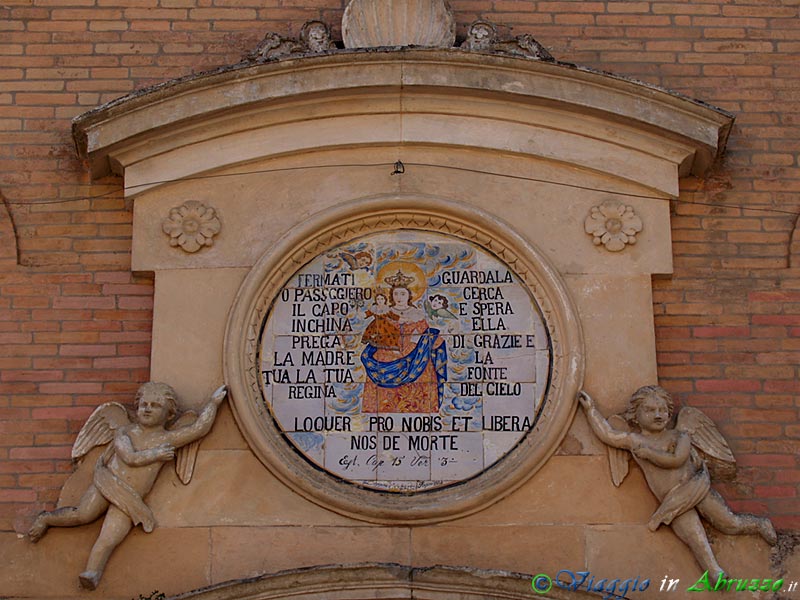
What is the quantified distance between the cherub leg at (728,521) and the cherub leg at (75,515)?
296cm

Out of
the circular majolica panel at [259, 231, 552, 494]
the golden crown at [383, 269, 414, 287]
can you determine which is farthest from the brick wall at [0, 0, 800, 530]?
the golden crown at [383, 269, 414, 287]

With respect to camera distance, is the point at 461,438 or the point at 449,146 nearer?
the point at 461,438

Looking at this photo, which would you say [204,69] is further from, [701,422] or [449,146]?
[701,422]

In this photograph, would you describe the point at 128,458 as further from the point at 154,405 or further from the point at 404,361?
the point at 404,361

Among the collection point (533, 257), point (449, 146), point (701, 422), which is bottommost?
point (701, 422)

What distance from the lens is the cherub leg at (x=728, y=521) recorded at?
8008 millimetres

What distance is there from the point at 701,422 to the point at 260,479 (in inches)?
88.6

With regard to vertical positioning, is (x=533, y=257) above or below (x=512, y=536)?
above

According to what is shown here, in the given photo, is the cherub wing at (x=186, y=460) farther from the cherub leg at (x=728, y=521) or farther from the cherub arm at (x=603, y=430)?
the cherub leg at (x=728, y=521)

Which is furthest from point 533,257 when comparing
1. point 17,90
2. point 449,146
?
point 17,90

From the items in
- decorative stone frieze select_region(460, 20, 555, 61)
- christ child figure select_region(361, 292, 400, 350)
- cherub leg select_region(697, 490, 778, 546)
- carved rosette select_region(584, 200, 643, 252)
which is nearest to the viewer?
cherub leg select_region(697, 490, 778, 546)

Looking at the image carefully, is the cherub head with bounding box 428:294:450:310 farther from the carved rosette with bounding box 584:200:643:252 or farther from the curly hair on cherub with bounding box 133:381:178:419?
the curly hair on cherub with bounding box 133:381:178:419

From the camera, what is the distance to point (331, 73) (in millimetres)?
8766

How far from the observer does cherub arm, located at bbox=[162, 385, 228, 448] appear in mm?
8164
